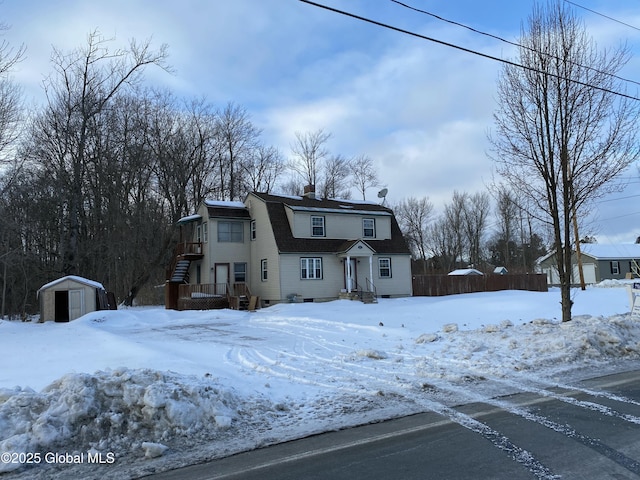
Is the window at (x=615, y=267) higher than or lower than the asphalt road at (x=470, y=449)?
higher

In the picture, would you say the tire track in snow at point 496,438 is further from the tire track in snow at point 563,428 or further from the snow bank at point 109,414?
the snow bank at point 109,414

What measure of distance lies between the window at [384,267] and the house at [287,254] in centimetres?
7

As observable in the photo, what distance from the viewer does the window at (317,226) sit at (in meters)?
29.4

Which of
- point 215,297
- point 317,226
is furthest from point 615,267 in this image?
point 215,297

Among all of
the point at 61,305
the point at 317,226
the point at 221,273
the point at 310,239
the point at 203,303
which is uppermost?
the point at 317,226

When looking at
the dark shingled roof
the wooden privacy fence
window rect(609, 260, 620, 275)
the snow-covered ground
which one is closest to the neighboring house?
window rect(609, 260, 620, 275)

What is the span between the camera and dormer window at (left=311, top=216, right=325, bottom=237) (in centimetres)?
2936

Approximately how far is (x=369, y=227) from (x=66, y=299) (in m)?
19.2

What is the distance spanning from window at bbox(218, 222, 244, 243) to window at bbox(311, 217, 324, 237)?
5.26m

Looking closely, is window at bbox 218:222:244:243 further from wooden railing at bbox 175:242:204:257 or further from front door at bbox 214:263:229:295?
wooden railing at bbox 175:242:204:257

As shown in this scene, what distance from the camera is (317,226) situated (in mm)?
29531

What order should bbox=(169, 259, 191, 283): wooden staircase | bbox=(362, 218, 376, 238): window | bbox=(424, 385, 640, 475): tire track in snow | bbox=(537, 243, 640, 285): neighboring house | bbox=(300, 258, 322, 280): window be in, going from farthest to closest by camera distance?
bbox=(537, 243, 640, 285): neighboring house
bbox=(362, 218, 376, 238): window
bbox=(169, 259, 191, 283): wooden staircase
bbox=(300, 258, 322, 280): window
bbox=(424, 385, 640, 475): tire track in snow

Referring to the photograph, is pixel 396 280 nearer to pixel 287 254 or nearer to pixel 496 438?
pixel 287 254

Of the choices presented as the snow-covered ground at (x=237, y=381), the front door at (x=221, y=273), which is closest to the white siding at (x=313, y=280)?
the front door at (x=221, y=273)
